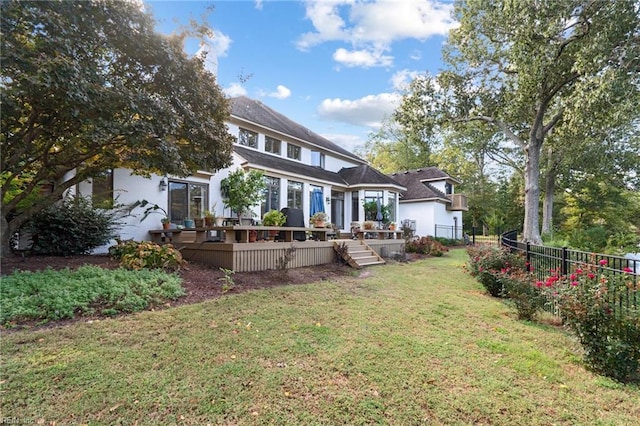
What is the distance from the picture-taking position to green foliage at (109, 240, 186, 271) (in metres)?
6.90

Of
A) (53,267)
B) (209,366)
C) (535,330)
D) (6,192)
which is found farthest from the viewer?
(6,192)

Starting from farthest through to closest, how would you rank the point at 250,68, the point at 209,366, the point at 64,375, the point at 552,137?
the point at 552,137
the point at 250,68
the point at 209,366
the point at 64,375

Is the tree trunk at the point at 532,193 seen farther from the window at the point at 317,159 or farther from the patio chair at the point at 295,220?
the window at the point at 317,159

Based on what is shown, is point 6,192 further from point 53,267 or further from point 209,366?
point 209,366

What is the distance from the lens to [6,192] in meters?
7.05

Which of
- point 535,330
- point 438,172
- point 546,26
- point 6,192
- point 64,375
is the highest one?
point 546,26

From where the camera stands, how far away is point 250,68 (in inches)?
405

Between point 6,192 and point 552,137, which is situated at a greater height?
point 552,137

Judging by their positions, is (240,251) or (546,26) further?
(546,26)

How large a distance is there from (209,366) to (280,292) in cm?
327

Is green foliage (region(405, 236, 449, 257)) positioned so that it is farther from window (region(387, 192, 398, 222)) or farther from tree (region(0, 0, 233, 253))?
tree (region(0, 0, 233, 253))

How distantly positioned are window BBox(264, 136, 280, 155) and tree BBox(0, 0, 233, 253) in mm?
8121

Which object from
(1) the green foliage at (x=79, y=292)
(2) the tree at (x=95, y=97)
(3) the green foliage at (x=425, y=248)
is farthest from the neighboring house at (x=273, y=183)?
(1) the green foliage at (x=79, y=292)

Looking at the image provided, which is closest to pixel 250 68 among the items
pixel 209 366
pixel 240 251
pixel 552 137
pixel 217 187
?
pixel 217 187
